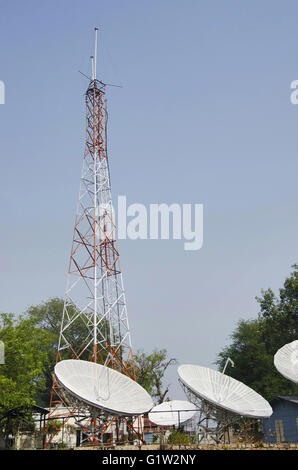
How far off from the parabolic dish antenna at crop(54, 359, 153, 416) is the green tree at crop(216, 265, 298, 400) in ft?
65.9

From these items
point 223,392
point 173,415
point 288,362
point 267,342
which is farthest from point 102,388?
point 267,342

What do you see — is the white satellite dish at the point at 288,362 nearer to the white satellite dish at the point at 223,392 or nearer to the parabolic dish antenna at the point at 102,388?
the white satellite dish at the point at 223,392

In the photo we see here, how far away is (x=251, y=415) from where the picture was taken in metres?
22.6

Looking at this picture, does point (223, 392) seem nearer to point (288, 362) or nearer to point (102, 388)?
point (288, 362)

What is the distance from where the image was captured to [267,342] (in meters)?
44.3

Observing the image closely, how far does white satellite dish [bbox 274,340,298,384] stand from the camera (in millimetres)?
24172

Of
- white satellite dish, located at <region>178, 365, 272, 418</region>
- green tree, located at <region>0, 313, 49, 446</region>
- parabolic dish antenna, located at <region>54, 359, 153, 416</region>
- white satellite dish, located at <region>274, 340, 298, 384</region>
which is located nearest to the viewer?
parabolic dish antenna, located at <region>54, 359, 153, 416</region>

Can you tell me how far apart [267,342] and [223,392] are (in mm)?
20854

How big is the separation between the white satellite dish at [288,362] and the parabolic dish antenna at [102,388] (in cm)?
724

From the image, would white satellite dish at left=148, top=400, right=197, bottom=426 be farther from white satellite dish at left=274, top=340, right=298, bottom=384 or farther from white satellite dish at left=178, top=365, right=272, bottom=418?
white satellite dish at left=274, top=340, right=298, bottom=384

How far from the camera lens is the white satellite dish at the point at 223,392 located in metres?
22.9

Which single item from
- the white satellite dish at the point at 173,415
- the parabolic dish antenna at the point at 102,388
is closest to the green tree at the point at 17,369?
the parabolic dish antenna at the point at 102,388

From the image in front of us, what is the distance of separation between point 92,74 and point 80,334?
146ft


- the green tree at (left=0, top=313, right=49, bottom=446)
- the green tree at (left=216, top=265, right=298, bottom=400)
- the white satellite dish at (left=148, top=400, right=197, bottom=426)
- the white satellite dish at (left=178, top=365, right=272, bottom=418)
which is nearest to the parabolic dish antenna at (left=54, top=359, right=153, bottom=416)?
the white satellite dish at (left=178, top=365, right=272, bottom=418)
